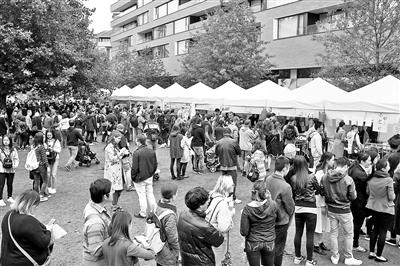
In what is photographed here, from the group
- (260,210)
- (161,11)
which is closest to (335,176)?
(260,210)

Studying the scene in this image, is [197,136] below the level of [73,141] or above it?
above

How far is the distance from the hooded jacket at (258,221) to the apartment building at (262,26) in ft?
51.7

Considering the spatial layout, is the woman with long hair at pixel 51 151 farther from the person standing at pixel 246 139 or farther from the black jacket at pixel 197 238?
the black jacket at pixel 197 238

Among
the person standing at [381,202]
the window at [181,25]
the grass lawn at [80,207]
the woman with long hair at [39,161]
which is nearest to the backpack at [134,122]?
the grass lawn at [80,207]

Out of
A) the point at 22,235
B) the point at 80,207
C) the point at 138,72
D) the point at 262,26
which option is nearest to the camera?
the point at 22,235

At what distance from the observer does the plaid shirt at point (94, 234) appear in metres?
3.74

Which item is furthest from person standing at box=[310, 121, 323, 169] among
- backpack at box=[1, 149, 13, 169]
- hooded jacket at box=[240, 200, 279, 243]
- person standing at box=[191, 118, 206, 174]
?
backpack at box=[1, 149, 13, 169]

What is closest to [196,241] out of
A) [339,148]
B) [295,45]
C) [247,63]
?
[339,148]

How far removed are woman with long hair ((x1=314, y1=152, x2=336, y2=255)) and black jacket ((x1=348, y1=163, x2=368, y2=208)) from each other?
1.73 ft

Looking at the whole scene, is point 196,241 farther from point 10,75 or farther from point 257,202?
point 10,75

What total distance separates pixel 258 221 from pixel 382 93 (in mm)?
8774

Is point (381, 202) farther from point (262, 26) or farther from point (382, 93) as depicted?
point (262, 26)

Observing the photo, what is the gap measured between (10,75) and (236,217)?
1365 cm

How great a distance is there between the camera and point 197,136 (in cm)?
1170
